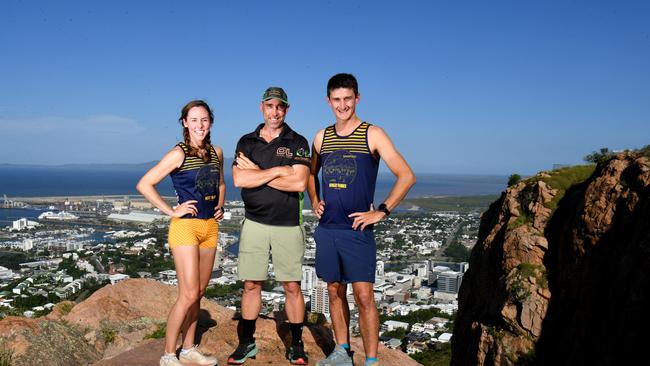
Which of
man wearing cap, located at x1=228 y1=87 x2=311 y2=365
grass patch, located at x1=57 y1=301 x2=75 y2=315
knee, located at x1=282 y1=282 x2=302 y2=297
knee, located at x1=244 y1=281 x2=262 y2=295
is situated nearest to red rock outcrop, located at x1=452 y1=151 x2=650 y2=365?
knee, located at x1=282 y1=282 x2=302 y2=297

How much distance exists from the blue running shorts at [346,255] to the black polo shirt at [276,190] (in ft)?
1.25

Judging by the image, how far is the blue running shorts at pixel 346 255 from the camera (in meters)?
4.18

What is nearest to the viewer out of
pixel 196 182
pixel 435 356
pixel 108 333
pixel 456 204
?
pixel 196 182

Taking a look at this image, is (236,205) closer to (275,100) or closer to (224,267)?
(224,267)

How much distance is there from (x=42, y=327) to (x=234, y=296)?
19.3 m

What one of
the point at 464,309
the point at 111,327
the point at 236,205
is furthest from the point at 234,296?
the point at 236,205

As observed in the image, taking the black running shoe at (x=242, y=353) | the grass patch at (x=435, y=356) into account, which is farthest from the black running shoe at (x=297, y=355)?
the grass patch at (x=435, y=356)

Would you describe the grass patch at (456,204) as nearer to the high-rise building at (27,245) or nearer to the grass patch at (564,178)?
the high-rise building at (27,245)

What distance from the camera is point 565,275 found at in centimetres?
692

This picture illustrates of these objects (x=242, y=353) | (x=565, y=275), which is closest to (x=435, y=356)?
(x=565, y=275)

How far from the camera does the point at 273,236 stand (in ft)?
14.5

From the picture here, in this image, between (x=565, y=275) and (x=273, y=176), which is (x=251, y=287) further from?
(x=565, y=275)

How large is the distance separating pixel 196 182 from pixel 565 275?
5.35m

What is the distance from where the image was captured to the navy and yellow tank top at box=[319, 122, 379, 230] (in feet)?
13.6
